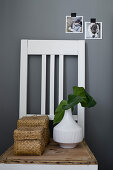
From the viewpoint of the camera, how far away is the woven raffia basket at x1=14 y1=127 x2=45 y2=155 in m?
1.02

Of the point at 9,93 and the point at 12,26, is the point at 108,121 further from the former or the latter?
the point at 12,26

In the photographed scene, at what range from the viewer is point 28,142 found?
40.2 inches

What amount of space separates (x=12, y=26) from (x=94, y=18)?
0.64 meters

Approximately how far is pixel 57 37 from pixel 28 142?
2.75ft

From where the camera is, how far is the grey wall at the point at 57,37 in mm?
1493

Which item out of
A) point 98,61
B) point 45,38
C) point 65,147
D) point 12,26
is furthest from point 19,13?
point 65,147

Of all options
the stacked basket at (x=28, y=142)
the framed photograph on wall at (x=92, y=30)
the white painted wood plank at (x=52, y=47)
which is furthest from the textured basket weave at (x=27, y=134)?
the framed photograph on wall at (x=92, y=30)

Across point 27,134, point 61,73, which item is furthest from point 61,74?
point 27,134

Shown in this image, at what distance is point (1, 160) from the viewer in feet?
3.19

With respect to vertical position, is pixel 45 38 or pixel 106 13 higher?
pixel 106 13

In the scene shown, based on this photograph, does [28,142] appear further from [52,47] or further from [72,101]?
[52,47]

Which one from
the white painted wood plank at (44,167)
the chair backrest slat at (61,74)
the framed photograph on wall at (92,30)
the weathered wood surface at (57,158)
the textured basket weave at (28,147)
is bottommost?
the white painted wood plank at (44,167)

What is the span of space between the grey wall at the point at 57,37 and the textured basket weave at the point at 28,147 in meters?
0.49

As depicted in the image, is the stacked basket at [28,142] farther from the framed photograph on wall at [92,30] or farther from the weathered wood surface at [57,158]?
the framed photograph on wall at [92,30]
